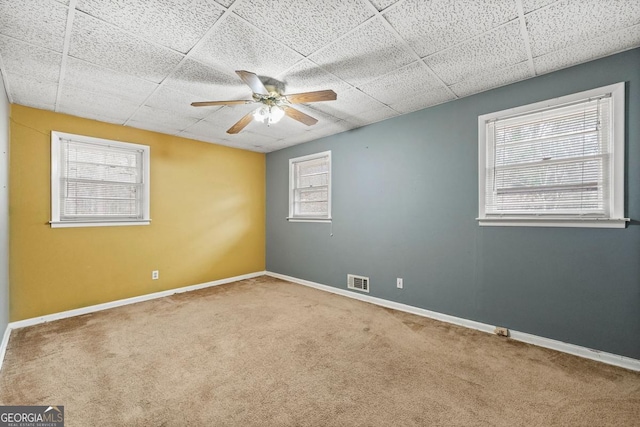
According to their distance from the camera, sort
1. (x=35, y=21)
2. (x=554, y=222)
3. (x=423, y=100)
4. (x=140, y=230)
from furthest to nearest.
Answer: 1. (x=140, y=230)
2. (x=423, y=100)
3. (x=554, y=222)
4. (x=35, y=21)

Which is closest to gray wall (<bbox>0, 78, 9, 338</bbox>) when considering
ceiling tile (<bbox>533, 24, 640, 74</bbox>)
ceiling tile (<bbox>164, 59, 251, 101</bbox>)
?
ceiling tile (<bbox>164, 59, 251, 101</bbox>)

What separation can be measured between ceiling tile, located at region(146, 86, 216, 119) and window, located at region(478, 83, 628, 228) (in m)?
3.13

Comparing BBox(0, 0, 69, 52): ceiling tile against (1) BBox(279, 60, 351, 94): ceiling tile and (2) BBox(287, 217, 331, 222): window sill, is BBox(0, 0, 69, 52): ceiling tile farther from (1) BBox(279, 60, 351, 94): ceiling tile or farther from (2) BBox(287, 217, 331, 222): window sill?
(2) BBox(287, 217, 331, 222): window sill

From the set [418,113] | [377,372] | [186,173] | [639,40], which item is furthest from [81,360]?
[639,40]

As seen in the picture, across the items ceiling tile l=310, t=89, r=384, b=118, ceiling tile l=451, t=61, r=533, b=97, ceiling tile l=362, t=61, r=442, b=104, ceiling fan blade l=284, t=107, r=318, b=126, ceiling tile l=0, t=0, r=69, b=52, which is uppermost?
ceiling tile l=451, t=61, r=533, b=97

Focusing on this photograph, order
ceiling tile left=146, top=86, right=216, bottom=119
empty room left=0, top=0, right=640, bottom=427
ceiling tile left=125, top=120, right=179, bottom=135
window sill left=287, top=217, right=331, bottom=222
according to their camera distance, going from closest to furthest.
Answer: empty room left=0, top=0, right=640, bottom=427, ceiling tile left=146, top=86, right=216, bottom=119, ceiling tile left=125, top=120, right=179, bottom=135, window sill left=287, top=217, right=331, bottom=222

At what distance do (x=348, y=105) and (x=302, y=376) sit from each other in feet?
9.05

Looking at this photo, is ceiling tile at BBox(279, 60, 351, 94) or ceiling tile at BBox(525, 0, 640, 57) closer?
ceiling tile at BBox(525, 0, 640, 57)

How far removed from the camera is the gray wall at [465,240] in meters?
2.16

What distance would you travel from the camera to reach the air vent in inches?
150

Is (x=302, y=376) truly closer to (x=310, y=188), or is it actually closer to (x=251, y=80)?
(x=251, y=80)

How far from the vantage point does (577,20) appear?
5.79ft

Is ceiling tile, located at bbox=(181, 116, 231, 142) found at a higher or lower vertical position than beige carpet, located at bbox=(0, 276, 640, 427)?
higher

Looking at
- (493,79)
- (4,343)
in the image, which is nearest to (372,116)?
(493,79)
